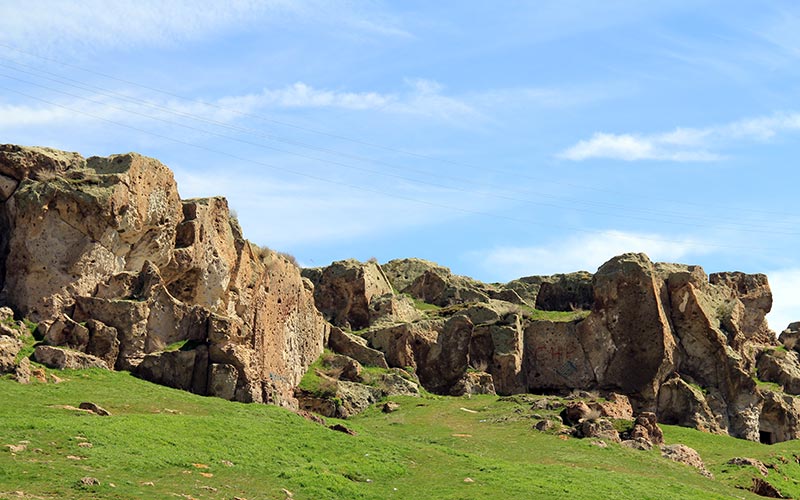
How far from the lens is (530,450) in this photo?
182 ft

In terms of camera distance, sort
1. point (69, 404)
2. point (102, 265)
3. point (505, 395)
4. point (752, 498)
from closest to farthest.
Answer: point (69, 404), point (752, 498), point (102, 265), point (505, 395)

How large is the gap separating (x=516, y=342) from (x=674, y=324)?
11029 mm

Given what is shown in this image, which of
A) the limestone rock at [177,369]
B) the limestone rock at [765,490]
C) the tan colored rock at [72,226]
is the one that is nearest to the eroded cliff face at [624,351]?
the limestone rock at [765,490]

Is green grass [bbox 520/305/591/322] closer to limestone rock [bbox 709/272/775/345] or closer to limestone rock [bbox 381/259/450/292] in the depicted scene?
limestone rock [bbox 381/259/450/292]

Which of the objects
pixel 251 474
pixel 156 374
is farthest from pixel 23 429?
pixel 156 374

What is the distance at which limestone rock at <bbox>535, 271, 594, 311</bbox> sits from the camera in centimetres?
8931

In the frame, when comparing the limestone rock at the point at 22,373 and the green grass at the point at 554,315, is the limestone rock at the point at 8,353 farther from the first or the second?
the green grass at the point at 554,315

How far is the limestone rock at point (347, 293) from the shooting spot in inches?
3209

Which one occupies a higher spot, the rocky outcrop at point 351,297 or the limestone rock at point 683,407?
the rocky outcrop at point 351,297

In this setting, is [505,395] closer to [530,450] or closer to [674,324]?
[674,324]

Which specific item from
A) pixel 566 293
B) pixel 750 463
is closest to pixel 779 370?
pixel 566 293

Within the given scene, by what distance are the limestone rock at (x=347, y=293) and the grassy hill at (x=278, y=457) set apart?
1866cm

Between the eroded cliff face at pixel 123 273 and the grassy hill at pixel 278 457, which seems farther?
the eroded cliff face at pixel 123 273

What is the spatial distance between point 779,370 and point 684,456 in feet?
98.6
